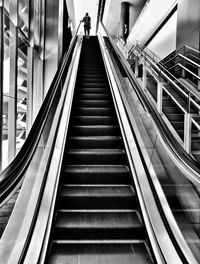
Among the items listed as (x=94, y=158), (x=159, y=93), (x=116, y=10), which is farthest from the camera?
(x=116, y=10)

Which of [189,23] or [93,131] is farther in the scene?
[189,23]

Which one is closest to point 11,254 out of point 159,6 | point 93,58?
point 93,58

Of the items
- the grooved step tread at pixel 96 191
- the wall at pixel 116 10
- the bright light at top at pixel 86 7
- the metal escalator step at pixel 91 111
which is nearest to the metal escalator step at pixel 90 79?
the metal escalator step at pixel 91 111

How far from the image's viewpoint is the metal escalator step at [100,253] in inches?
101

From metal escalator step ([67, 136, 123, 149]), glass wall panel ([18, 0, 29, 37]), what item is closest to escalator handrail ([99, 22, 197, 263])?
metal escalator step ([67, 136, 123, 149])

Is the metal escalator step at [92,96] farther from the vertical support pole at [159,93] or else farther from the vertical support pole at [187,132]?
the vertical support pole at [187,132]

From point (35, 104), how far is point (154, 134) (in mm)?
4558

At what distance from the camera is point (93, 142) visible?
4625mm

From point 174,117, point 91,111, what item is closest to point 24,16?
point 91,111

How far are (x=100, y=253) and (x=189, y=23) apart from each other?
7426 mm

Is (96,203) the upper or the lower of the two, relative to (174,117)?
lower

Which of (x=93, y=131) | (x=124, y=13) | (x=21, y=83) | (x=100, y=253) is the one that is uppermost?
(x=124, y=13)

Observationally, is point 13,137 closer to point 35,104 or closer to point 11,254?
point 35,104

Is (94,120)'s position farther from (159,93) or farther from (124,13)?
(124,13)
